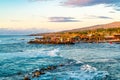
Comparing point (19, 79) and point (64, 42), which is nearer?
point (19, 79)

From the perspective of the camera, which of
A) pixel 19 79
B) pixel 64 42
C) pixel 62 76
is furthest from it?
pixel 64 42

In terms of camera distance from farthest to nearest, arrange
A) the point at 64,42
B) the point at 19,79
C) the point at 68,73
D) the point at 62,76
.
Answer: the point at 64,42 → the point at 68,73 → the point at 62,76 → the point at 19,79

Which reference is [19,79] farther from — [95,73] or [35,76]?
[95,73]

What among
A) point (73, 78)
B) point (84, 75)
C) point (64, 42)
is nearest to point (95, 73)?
point (84, 75)

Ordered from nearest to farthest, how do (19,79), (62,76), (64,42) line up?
(19,79) < (62,76) < (64,42)

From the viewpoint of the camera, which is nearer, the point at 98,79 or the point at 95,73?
the point at 98,79

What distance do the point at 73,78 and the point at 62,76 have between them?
1.63 meters

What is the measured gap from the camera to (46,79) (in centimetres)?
3080

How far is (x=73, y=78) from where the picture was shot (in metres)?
31.1

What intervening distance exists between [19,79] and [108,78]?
849cm

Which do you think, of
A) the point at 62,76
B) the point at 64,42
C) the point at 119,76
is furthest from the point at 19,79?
the point at 64,42

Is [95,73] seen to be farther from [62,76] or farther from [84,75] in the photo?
[62,76]

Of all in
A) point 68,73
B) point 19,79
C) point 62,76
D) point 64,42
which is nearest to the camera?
point 19,79

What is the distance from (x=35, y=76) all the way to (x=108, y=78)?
7.27 m
